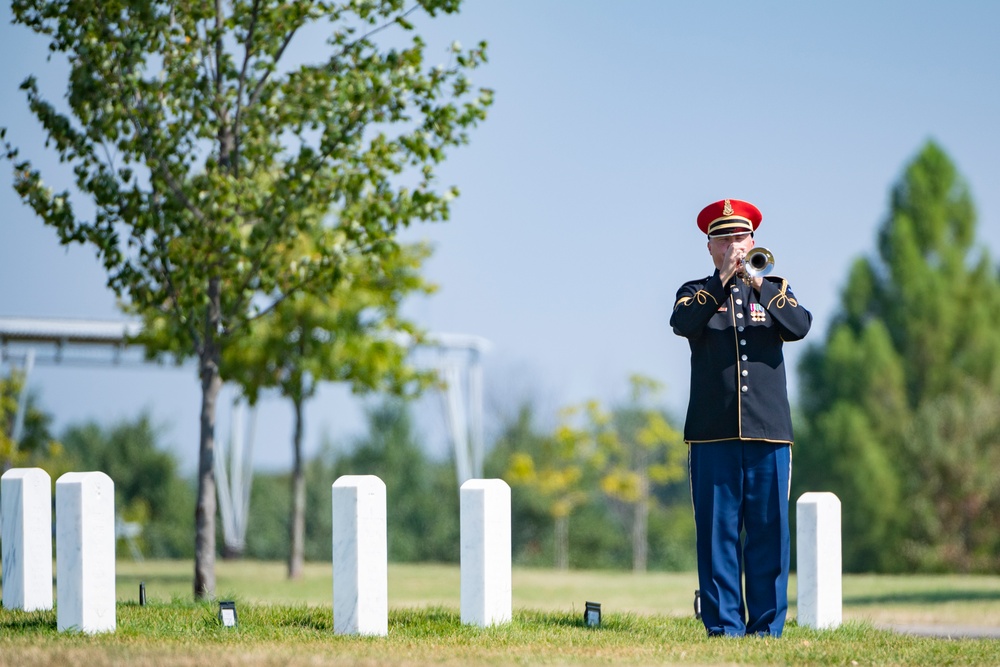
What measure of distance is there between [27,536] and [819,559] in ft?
14.9

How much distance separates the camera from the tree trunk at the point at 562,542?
3175 cm

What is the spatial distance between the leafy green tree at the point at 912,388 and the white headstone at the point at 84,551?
25.5 metres

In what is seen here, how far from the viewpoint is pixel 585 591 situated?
691 inches

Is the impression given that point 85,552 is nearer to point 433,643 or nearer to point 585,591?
point 433,643

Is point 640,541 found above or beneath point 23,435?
beneath

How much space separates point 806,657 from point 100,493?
3.67 meters

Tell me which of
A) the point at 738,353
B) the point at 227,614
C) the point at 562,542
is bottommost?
the point at 562,542

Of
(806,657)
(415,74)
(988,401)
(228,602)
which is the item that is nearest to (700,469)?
(806,657)

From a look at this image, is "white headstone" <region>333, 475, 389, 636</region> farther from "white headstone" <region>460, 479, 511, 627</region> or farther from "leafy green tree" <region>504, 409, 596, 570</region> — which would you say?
"leafy green tree" <region>504, 409, 596, 570</region>

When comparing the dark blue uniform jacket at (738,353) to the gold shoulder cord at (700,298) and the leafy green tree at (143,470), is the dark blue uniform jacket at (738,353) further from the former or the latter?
the leafy green tree at (143,470)

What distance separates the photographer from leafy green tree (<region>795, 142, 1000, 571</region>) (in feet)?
94.9

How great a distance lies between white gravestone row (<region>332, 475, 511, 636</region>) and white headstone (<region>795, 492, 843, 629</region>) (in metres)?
1.74

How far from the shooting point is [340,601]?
245 inches

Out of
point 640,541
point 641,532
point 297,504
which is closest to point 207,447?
point 297,504
